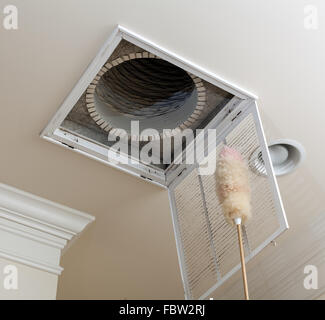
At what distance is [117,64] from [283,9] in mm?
522

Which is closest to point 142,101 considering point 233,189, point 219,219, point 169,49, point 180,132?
point 180,132

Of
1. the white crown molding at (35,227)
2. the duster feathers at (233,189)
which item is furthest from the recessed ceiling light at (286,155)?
the white crown molding at (35,227)

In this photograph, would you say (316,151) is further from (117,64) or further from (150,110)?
(117,64)

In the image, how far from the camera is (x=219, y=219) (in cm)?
184

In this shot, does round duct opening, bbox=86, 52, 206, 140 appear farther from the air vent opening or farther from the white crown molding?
the white crown molding

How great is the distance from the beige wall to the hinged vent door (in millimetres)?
594

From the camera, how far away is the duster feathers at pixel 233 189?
53.6 inches

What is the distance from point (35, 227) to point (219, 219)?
2.69 ft

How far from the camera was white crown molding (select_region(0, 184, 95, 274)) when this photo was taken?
7.24ft

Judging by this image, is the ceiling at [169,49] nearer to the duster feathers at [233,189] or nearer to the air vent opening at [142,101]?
the air vent opening at [142,101]

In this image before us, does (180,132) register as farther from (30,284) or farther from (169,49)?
(30,284)

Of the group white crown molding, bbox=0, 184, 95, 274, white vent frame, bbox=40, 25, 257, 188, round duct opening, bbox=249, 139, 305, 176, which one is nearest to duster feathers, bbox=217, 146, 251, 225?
white vent frame, bbox=40, 25, 257, 188
